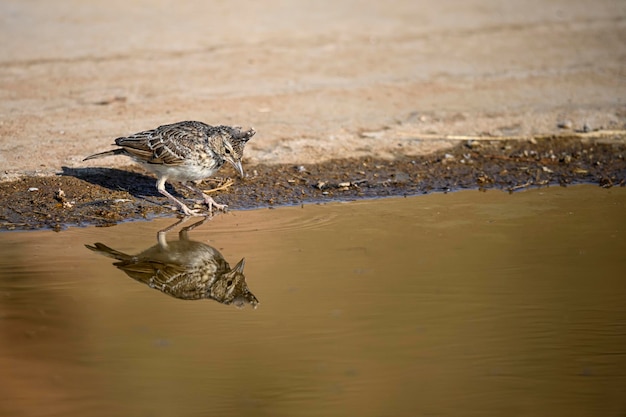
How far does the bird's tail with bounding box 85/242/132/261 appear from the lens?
845cm

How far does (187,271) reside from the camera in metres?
8.18

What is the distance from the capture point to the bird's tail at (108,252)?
8.45m

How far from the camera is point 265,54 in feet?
50.6

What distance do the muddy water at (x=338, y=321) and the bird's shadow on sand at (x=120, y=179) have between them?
1002 millimetres

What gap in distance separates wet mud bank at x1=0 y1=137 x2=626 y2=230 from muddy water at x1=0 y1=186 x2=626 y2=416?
1.55 feet

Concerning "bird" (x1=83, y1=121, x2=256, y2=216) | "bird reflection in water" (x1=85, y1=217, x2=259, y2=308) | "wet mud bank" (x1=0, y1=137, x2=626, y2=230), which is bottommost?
"wet mud bank" (x1=0, y1=137, x2=626, y2=230)

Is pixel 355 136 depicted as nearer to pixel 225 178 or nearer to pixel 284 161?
pixel 284 161

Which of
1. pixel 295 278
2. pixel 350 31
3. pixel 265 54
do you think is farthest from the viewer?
pixel 350 31

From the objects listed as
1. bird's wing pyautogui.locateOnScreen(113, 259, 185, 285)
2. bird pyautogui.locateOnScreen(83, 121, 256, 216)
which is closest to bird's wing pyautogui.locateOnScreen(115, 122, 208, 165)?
bird pyautogui.locateOnScreen(83, 121, 256, 216)

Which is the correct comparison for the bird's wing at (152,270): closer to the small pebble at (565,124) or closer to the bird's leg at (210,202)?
the bird's leg at (210,202)

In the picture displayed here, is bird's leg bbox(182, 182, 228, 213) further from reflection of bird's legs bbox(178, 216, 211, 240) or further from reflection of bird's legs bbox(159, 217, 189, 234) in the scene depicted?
reflection of bird's legs bbox(159, 217, 189, 234)

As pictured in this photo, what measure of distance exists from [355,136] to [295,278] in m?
4.56

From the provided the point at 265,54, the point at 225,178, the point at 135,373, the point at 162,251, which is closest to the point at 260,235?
the point at 162,251

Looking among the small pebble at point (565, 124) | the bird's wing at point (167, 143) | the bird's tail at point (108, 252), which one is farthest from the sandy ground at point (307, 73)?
the bird's tail at point (108, 252)
